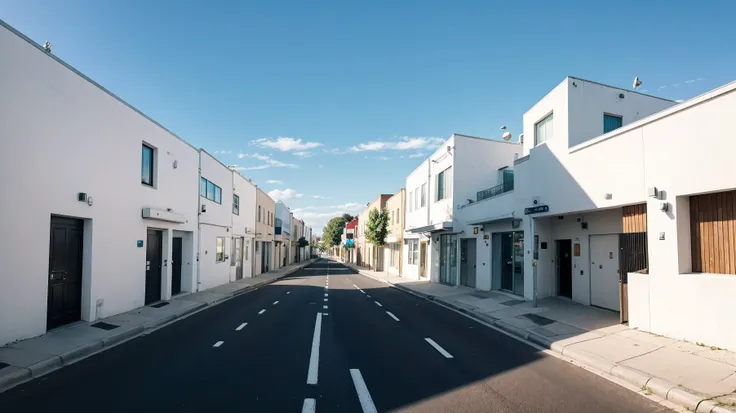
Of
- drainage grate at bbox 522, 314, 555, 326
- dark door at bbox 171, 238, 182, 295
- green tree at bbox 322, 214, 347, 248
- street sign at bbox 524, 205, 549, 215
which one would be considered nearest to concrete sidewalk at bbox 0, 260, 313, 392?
dark door at bbox 171, 238, 182, 295

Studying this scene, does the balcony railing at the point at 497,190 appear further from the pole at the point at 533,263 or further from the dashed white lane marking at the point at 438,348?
the dashed white lane marking at the point at 438,348

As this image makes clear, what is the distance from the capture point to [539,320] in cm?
1188

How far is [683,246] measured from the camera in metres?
9.25

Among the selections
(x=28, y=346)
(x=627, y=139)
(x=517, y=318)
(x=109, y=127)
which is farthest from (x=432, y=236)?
(x=28, y=346)

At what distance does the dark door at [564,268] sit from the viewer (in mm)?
14811

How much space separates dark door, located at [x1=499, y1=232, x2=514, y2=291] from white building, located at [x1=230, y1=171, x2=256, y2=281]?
637 inches

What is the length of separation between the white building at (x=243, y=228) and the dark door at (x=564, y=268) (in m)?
18.7

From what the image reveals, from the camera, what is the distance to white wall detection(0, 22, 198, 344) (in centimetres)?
816

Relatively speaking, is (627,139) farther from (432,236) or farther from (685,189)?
(432,236)

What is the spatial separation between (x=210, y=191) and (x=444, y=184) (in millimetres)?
12880

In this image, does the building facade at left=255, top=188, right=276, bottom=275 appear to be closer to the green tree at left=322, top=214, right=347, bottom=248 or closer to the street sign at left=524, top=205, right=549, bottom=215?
the street sign at left=524, top=205, right=549, bottom=215

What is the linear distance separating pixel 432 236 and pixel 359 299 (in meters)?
10.2

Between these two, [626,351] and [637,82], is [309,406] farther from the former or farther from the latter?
[637,82]

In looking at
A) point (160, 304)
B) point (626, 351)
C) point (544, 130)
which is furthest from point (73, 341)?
point (544, 130)
